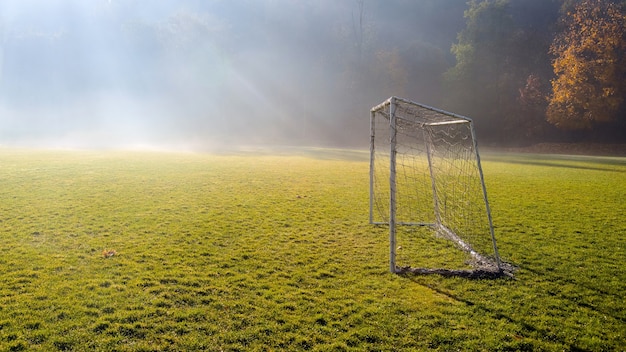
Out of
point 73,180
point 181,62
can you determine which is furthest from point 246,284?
point 181,62

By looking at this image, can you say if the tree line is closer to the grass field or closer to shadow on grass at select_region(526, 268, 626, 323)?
the grass field

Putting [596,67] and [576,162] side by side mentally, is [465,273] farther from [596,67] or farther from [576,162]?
[596,67]

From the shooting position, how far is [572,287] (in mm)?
4984

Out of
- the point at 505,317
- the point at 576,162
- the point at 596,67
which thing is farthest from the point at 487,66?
the point at 505,317

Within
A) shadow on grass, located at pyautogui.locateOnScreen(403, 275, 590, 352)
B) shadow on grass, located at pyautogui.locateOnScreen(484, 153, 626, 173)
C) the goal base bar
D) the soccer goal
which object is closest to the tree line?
shadow on grass, located at pyautogui.locateOnScreen(484, 153, 626, 173)

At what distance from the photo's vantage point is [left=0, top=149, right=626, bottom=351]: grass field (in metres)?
3.77

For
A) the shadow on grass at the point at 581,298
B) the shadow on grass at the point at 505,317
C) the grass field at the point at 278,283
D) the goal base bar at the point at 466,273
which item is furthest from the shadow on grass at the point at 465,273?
the shadow on grass at the point at 581,298

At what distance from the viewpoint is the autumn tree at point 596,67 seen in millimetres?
30047

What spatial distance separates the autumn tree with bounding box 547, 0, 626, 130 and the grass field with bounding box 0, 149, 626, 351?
2570 cm

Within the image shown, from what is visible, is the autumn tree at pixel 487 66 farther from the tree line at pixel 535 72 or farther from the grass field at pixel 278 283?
the grass field at pixel 278 283

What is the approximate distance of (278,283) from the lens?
199 inches

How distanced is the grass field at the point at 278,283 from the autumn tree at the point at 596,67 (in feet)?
84.3

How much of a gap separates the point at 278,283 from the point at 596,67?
35.5m

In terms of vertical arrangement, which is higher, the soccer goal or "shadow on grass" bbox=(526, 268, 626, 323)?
the soccer goal
